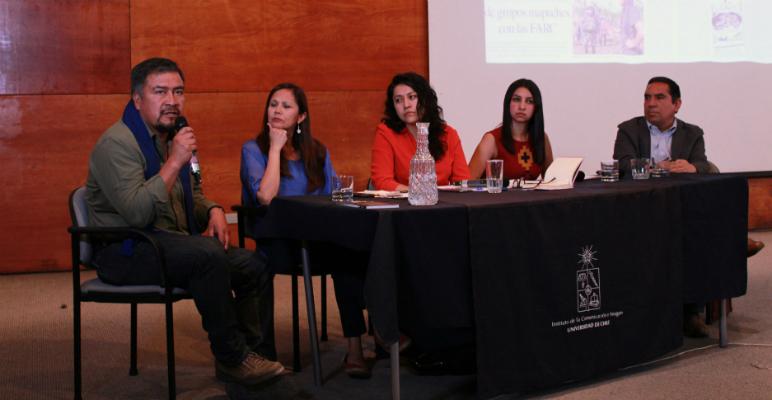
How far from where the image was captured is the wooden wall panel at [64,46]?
5.33m

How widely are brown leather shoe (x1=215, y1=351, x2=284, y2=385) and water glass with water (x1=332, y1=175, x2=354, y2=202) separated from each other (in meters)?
0.59

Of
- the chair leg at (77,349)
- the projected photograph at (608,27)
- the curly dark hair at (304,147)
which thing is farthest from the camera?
the projected photograph at (608,27)

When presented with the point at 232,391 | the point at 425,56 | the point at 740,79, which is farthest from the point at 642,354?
the point at 740,79

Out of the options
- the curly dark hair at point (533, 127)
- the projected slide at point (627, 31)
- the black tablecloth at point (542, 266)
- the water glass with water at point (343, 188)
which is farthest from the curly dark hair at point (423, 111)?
the projected slide at point (627, 31)

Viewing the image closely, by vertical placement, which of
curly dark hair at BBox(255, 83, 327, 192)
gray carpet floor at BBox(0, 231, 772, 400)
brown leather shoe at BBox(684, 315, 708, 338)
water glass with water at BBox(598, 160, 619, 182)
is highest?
curly dark hair at BBox(255, 83, 327, 192)

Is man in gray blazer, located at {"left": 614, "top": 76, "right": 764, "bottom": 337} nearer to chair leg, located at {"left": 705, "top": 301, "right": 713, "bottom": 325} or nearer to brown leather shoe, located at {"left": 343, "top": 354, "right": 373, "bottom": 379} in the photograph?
chair leg, located at {"left": 705, "top": 301, "right": 713, "bottom": 325}

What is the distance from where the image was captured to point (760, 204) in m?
6.89

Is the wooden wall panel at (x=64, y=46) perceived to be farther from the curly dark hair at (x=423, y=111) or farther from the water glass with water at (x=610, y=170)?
the water glass with water at (x=610, y=170)

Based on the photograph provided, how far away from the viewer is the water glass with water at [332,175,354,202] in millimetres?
2857

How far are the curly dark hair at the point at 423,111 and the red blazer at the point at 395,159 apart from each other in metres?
0.03

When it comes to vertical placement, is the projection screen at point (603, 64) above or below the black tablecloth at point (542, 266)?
above

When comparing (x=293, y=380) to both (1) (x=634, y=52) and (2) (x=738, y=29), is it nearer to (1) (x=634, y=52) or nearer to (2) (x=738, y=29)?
(1) (x=634, y=52)

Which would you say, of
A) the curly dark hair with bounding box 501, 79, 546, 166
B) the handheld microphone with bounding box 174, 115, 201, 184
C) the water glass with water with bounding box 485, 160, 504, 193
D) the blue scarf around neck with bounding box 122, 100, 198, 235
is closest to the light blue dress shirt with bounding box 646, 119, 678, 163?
the curly dark hair with bounding box 501, 79, 546, 166

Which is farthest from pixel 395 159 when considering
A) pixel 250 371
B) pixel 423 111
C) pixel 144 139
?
pixel 250 371
